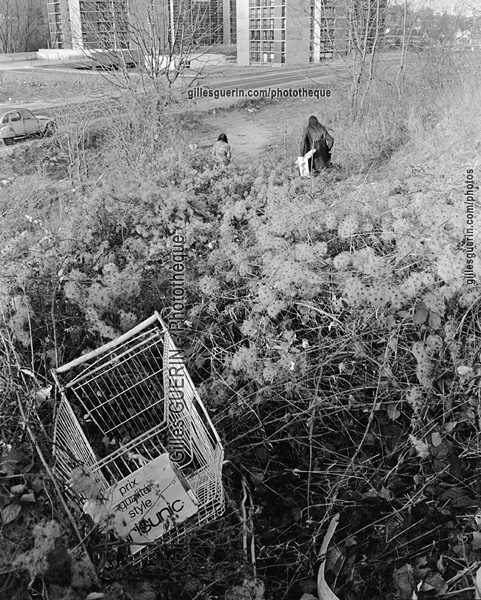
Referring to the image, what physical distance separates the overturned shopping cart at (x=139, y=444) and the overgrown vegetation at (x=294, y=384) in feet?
0.35

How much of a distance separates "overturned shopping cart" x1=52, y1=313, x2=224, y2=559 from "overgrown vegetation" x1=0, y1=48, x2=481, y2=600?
11 centimetres

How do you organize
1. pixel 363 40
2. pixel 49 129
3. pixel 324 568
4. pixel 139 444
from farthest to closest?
1. pixel 363 40
2. pixel 49 129
3. pixel 139 444
4. pixel 324 568

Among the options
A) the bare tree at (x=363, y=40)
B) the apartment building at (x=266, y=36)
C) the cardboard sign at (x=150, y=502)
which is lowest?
the cardboard sign at (x=150, y=502)

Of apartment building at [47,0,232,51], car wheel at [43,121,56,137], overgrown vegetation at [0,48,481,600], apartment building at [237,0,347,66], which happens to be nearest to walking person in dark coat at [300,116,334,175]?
apartment building at [47,0,232,51]

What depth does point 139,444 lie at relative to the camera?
249cm

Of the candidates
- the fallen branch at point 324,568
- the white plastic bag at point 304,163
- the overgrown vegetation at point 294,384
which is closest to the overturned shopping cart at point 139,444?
the overgrown vegetation at point 294,384

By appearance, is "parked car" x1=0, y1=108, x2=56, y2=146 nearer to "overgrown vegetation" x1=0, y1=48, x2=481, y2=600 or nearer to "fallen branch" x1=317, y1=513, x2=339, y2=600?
"overgrown vegetation" x1=0, y1=48, x2=481, y2=600

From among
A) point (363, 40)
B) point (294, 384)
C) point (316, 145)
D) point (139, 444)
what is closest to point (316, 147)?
point (316, 145)

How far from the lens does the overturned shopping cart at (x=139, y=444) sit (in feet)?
6.50

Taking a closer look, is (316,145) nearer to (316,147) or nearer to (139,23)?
(316,147)

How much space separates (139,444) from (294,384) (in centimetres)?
72

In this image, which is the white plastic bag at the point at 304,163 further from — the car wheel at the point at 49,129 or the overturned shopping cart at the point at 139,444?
the car wheel at the point at 49,129

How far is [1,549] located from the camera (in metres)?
1.44

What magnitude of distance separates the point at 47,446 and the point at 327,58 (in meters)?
19.3
